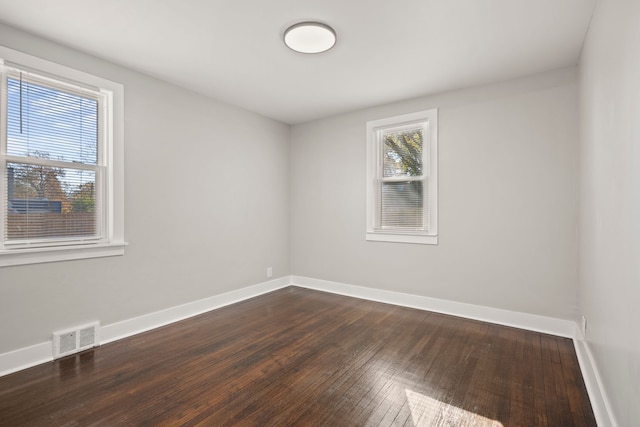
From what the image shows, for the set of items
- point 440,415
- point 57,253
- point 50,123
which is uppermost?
point 50,123

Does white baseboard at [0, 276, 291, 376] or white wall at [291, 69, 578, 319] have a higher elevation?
white wall at [291, 69, 578, 319]

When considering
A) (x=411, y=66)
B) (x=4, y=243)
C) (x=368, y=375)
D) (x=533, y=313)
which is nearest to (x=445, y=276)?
(x=533, y=313)

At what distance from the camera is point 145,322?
3143mm

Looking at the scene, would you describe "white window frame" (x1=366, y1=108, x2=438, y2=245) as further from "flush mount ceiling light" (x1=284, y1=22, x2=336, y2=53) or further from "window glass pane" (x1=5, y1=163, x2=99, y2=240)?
"window glass pane" (x1=5, y1=163, x2=99, y2=240)

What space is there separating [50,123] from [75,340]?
6.27 ft

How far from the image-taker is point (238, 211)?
4.20m

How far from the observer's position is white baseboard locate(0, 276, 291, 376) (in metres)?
2.35

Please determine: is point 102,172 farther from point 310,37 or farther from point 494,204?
point 494,204

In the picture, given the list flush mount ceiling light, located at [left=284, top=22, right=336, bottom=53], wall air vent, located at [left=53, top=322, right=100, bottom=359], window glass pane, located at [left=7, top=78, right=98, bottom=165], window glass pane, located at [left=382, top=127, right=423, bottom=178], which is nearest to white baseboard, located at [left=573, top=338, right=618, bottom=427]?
window glass pane, located at [left=382, top=127, right=423, bottom=178]

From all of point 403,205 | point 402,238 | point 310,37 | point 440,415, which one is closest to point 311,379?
point 440,415

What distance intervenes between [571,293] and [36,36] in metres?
5.37

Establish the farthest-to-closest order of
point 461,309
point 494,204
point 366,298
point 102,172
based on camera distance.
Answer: point 366,298 < point 461,309 < point 494,204 < point 102,172

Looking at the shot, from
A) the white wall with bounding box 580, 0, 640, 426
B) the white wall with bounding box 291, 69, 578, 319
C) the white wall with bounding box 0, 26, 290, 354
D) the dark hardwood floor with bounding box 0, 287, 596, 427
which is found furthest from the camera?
the white wall with bounding box 291, 69, 578, 319

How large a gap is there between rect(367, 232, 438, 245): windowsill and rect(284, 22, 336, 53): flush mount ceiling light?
95.9 inches
